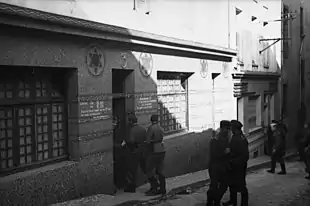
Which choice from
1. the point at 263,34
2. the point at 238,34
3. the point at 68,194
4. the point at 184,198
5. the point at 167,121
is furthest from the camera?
the point at 263,34

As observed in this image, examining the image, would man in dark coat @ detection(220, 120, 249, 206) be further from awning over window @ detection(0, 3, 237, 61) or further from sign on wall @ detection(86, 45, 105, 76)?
awning over window @ detection(0, 3, 237, 61)

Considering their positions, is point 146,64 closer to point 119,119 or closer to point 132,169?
point 119,119

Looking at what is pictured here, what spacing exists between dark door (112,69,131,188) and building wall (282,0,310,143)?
14318 millimetres

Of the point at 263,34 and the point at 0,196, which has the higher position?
the point at 263,34

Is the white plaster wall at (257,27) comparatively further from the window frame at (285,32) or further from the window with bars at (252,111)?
the window with bars at (252,111)

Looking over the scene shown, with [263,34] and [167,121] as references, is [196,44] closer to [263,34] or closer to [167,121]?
[167,121]

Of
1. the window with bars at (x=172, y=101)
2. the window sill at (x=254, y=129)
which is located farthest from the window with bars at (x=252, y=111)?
the window with bars at (x=172, y=101)

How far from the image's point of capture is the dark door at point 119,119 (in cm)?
999

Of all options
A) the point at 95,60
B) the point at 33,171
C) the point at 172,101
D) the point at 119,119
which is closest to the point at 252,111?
the point at 172,101

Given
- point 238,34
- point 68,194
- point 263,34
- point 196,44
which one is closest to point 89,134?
point 68,194

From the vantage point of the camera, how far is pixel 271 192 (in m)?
10.8

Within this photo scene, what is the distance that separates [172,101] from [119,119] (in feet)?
9.33

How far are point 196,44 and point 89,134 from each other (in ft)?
18.3

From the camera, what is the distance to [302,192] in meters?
11.1
